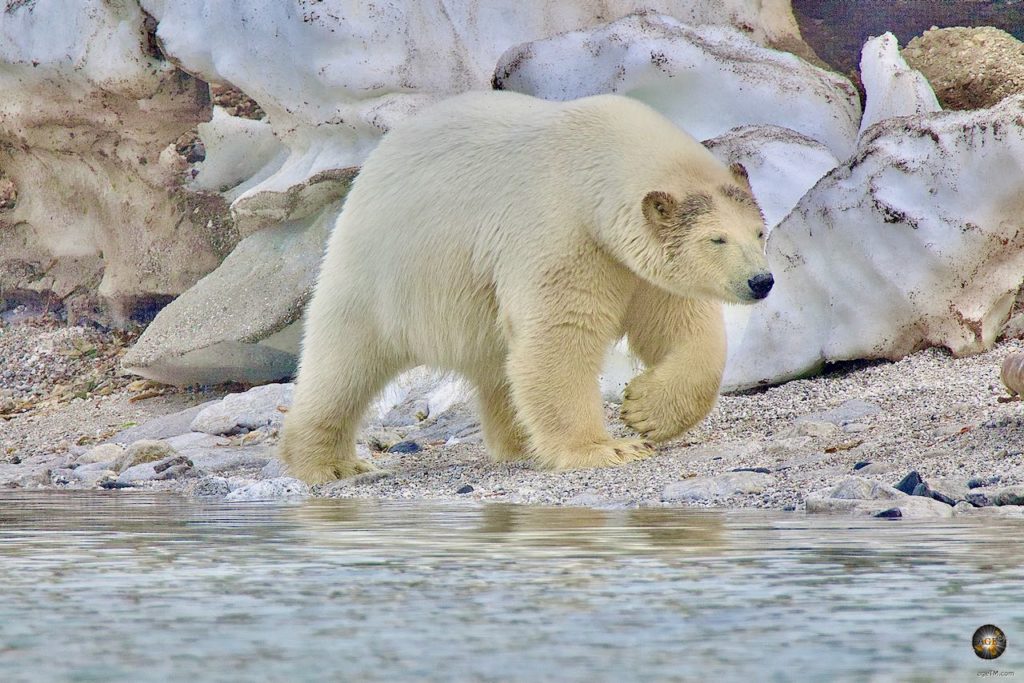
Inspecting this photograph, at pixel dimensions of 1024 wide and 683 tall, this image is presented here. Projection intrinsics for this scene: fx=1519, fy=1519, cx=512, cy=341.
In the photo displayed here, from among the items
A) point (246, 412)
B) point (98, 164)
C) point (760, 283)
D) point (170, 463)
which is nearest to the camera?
point (760, 283)

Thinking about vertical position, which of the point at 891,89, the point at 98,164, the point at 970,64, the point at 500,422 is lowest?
the point at 500,422

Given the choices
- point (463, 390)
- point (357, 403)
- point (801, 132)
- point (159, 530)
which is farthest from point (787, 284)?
point (159, 530)

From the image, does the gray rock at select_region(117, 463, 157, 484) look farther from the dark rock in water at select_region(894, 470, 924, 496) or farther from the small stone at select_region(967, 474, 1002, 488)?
the small stone at select_region(967, 474, 1002, 488)

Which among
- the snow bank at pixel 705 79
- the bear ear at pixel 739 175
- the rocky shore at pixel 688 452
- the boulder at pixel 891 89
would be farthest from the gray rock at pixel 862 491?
the snow bank at pixel 705 79

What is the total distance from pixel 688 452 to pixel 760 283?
2.96ft

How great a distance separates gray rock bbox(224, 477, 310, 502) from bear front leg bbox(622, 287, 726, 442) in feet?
4.74

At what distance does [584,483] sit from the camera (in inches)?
227

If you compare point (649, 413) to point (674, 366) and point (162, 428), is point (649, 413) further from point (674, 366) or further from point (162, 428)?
point (162, 428)

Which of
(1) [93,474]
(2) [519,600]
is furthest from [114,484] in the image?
(2) [519,600]

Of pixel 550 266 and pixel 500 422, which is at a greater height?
pixel 550 266

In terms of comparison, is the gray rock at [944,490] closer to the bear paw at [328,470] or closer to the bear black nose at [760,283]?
the bear black nose at [760,283]

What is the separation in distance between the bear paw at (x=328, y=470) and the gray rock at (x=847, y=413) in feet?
6.71

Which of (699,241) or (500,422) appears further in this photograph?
(500,422)

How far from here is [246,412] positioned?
9492 mm
